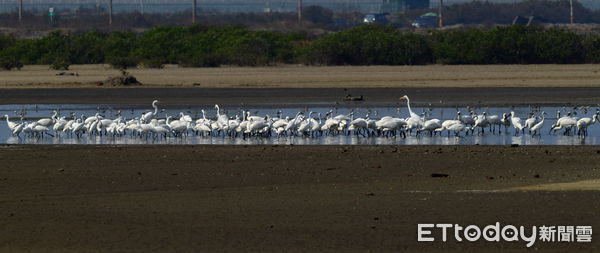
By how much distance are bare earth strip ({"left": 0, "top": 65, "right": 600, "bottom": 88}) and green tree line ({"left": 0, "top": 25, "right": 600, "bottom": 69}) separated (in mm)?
1962

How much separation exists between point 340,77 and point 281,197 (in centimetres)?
2843

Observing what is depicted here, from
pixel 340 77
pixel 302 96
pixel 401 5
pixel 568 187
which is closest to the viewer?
pixel 568 187

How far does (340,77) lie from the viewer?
4334 centimetres

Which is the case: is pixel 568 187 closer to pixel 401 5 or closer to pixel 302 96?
pixel 302 96

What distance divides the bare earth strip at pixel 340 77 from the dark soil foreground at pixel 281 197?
19.1m

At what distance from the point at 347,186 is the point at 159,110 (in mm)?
17284

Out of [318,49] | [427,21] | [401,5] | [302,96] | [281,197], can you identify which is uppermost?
[401,5]

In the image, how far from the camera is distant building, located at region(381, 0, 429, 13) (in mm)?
180750

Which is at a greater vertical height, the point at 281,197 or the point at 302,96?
the point at 302,96

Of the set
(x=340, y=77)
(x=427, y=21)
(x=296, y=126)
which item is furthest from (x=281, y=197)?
(x=427, y=21)

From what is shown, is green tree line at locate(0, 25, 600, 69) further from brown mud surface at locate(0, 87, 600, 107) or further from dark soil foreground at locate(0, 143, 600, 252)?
dark soil foreground at locate(0, 143, 600, 252)

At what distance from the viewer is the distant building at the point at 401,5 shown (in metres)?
181

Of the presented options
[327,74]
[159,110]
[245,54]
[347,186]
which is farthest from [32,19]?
[347,186]

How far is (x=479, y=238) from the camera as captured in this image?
473 inches
